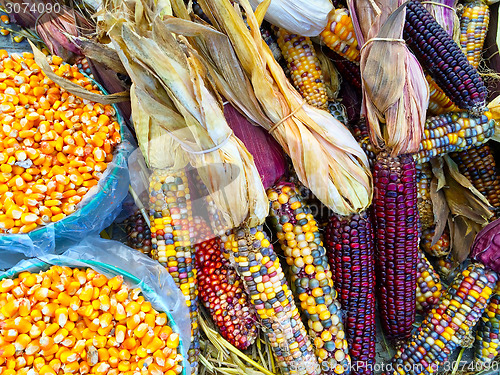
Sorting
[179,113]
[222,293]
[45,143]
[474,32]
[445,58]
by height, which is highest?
[474,32]

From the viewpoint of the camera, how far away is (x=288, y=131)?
1.33m

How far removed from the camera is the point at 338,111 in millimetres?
1676

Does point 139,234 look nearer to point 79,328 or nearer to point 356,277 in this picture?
point 79,328

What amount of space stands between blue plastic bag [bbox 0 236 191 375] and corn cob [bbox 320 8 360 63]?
46.8 inches

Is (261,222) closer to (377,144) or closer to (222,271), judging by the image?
(222,271)

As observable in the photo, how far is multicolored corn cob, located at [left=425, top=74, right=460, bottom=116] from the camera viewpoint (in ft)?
5.37

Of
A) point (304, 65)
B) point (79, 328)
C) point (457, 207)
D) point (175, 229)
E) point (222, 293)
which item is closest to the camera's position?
point (79, 328)

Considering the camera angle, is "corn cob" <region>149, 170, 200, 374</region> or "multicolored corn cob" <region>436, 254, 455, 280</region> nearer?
"corn cob" <region>149, 170, 200, 374</region>

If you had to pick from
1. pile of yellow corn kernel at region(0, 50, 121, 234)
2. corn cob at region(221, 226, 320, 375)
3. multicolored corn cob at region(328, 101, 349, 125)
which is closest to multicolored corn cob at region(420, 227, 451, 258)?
multicolored corn cob at region(328, 101, 349, 125)

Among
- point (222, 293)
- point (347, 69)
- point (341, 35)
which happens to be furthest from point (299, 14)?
point (222, 293)

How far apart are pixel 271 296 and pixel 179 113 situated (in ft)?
2.47

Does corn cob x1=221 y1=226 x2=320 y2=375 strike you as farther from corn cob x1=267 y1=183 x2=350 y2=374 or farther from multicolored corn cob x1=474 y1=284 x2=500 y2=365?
multicolored corn cob x1=474 y1=284 x2=500 y2=365

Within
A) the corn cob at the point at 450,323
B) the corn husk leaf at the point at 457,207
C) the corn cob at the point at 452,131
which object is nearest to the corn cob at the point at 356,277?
the corn cob at the point at 450,323

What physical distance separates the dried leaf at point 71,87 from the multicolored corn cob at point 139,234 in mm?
526
